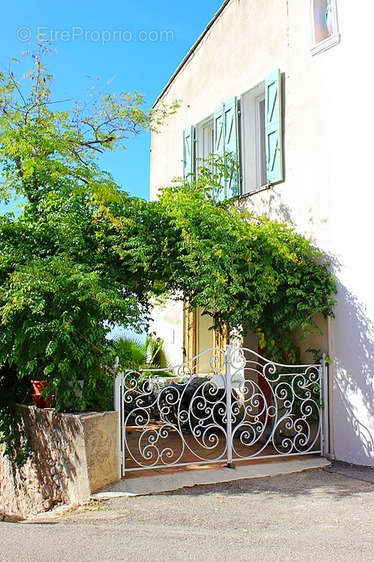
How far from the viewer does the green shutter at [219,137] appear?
1027 centimetres

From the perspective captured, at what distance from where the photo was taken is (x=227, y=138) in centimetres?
1015

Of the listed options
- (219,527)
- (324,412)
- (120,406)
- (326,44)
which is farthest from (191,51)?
(219,527)

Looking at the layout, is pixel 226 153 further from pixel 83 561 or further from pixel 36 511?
pixel 83 561

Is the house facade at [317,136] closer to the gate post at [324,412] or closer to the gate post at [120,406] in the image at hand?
the gate post at [324,412]

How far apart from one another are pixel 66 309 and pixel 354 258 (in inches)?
146

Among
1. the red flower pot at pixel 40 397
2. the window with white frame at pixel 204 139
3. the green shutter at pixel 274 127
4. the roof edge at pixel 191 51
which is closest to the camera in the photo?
the red flower pot at pixel 40 397

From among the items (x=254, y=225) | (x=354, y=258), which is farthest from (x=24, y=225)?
(x=354, y=258)

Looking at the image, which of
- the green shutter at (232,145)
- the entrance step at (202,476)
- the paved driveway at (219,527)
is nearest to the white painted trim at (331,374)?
the entrance step at (202,476)

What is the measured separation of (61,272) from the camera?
6.63 m

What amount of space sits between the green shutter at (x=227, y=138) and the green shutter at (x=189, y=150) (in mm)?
1022

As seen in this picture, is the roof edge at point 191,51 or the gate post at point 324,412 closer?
the gate post at point 324,412

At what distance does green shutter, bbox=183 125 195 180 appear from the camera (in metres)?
11.5

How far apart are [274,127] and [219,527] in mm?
6061

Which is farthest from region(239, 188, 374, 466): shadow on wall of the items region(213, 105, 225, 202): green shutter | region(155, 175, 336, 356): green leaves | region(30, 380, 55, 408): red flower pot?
region(30, 380, 55, 408): red flower pot
